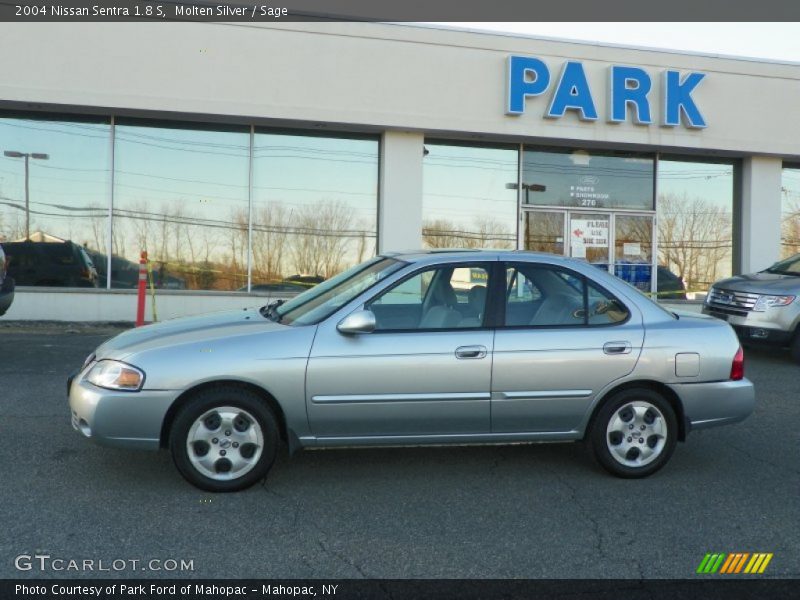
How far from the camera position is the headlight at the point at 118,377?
16.1ft

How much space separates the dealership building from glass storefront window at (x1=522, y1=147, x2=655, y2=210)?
0.04 m

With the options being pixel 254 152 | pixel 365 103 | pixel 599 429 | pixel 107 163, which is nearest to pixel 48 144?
pixel 107 163

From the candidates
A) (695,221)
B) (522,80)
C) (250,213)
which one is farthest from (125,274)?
(695,221)

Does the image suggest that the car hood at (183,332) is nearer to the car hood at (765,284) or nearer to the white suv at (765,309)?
the white suv at (765,309)

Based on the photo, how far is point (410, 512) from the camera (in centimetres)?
482

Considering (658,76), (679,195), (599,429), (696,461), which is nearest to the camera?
(599,429)

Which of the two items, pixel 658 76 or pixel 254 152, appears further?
pixel 658 76

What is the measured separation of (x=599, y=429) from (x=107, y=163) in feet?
36.9

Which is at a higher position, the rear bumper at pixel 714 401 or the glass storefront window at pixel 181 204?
the glass storefront window at pixel 181 204

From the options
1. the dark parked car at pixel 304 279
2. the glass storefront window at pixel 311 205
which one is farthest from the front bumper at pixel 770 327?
the dark parked car at pixel 304 279

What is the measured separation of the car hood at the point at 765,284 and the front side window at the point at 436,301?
22.6ft

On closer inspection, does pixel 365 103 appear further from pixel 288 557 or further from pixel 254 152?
pixel 288 557

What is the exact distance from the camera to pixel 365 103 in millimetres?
14320
